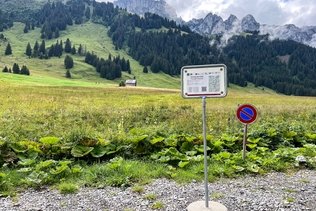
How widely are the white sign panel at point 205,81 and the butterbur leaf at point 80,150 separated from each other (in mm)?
5233

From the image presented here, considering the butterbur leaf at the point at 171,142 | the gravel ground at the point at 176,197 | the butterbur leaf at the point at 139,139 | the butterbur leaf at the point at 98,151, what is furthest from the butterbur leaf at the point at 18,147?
the butterbur leaf at the point at 171,142

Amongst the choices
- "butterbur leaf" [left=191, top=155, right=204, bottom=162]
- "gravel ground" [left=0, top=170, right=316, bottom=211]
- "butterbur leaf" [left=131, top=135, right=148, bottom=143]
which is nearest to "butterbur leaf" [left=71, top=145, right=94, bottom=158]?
"butterbur leaf" [left=131, top=135, right=148, bottom=143]

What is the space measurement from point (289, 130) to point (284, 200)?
379 inches

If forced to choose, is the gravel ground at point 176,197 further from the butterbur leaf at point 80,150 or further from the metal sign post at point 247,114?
the butterbur leaf at point 80,150

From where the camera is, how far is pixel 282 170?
12.4 metres

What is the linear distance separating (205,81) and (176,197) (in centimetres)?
318

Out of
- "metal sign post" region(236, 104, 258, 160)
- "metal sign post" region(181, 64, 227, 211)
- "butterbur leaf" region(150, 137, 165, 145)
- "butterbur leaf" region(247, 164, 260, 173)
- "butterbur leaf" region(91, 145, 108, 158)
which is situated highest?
"metal sign post" region(181, 64, 227, 211)

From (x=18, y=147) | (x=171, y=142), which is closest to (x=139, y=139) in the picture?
(x=171, y=142)

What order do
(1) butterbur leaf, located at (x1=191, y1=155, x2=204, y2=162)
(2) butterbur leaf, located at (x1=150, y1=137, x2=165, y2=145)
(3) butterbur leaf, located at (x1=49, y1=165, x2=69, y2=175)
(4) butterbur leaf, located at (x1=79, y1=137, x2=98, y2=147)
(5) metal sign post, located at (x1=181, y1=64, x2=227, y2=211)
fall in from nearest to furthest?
1. (5) metal sign post, located at (x1=181, y1=64, x2=227, y2=211)
2. (3) butterbur leaf, located at (x1=49, y1=165, x2=69, y2=175)
3. (1) butterbur leaf, located at (x1=191, y1=155, x2=204, y2=162)
4. (4) butterbur leaf, located at (x1=79, y1=137, x2=98, y2=147)
5. (2) butterbur leaf, located at (x1=150, y1=137, x2=165, y2=145)

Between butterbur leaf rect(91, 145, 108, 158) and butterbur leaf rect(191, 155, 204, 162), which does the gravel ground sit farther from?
butterbur leaf rect(91, 145, 108, 158)

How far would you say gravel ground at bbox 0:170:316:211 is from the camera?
879 cm

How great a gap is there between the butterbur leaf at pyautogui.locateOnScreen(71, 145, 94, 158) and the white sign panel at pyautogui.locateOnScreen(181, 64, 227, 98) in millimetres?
5233

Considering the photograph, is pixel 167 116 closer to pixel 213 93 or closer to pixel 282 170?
pixel 282 170

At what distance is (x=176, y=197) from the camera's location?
369 inches
